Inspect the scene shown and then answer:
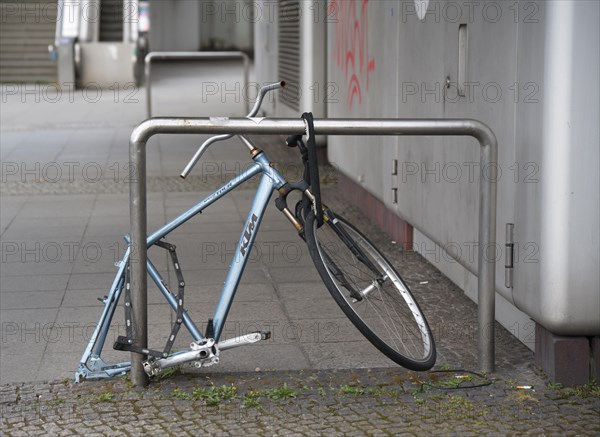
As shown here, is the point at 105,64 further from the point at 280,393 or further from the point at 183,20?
the point at 280,393

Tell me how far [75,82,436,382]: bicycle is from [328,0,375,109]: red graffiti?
12.1 feet

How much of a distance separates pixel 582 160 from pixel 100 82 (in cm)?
1963

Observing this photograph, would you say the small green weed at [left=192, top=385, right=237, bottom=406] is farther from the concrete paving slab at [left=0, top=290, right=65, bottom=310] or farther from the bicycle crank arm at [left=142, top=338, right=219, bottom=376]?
the concrete paving slab at [left=0, top=290, right=65, bottom=310]

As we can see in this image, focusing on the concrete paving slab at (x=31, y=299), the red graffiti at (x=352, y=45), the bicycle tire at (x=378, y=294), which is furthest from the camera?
the red graffiti at (x=352, y=45)

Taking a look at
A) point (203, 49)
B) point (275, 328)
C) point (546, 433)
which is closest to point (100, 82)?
point (203, 49)

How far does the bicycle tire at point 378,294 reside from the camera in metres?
4.73

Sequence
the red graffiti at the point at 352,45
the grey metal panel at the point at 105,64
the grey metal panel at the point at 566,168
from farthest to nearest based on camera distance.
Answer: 1. the grey metal panel at the point at 105,64
2. the red graffiti at the point at 352,45
3. the grey metal panel at the point at 566,168

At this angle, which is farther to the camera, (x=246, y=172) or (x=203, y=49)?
(x=203, y=49)

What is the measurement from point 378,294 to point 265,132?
0.83 m

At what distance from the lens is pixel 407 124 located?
15.5 ft

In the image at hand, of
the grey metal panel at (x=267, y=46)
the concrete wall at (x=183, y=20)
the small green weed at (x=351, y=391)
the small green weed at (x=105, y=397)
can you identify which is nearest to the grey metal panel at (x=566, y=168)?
A: the small green weed at (x=351, y=391)

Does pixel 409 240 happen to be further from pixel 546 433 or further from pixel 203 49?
pixel 203 49

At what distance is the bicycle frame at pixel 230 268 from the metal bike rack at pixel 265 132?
0.13 m

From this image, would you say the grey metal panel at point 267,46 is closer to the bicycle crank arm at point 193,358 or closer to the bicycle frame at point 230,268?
the bicycle frame at point 230,268
